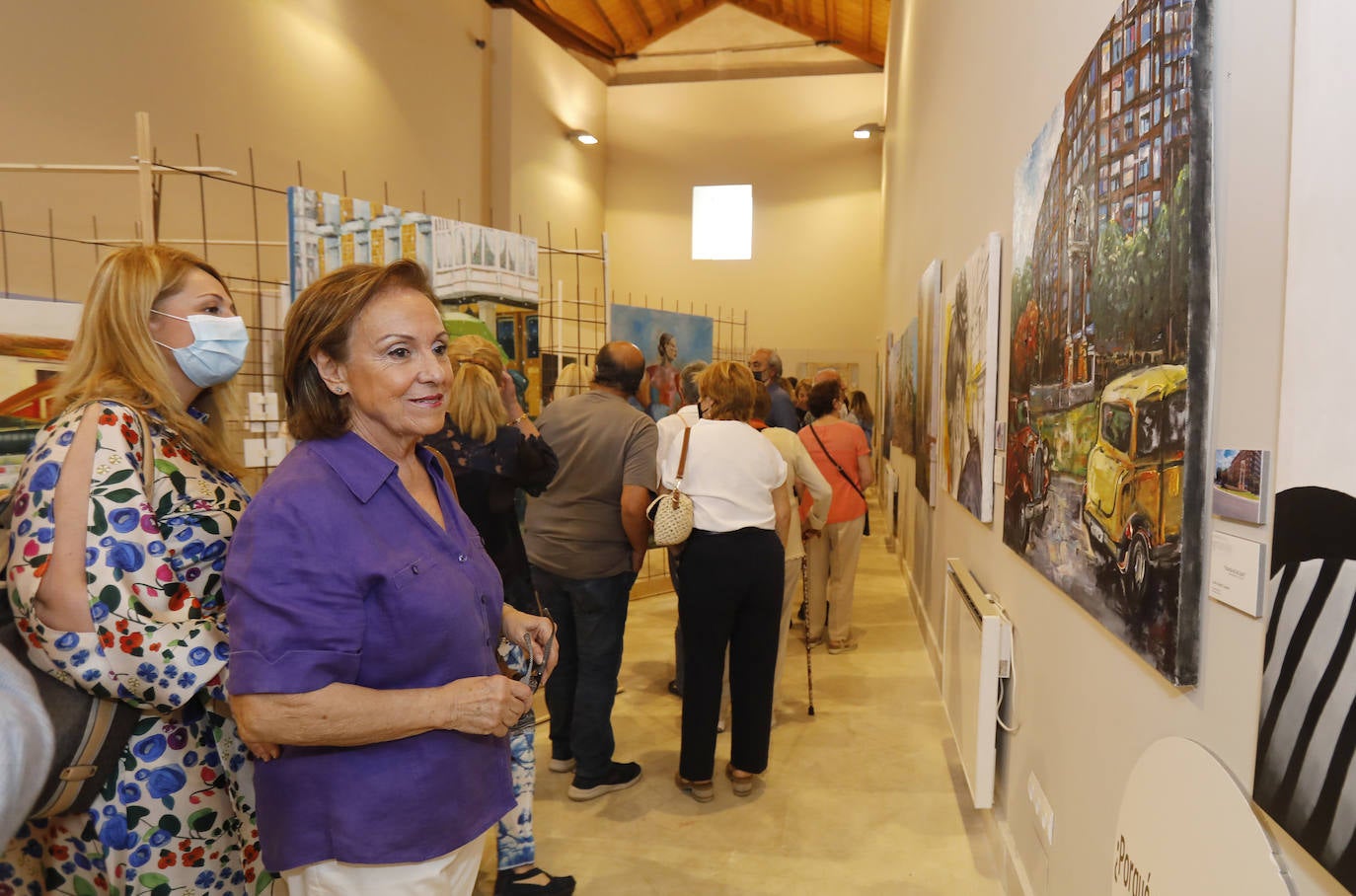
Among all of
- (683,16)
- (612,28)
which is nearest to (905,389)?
(612,28)

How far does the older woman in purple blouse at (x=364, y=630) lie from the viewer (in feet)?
4.22

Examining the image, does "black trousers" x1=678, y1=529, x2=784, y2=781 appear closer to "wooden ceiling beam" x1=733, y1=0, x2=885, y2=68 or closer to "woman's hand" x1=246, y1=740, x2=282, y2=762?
"woman's hand" x1=246, y1=740, x2=282, y2=762

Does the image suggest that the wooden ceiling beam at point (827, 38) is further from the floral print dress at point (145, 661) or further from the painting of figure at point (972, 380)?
the floral print dress at point (145, 661)

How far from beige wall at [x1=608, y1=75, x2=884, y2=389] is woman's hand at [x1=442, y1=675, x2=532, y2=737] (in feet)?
44.4

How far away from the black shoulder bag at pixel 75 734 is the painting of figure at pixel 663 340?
294 inches

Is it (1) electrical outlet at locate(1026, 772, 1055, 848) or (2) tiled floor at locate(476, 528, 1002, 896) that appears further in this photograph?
(2) tiled floor at locate(476, 528, 1002, 896)

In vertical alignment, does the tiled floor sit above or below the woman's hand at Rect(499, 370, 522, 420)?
below

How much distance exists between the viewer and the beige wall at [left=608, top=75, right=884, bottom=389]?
14516mm

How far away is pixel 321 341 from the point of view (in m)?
1.45

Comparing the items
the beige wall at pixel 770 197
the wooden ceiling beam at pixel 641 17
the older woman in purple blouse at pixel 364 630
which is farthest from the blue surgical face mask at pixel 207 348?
the wooden ceiling beam at pixel 641 17

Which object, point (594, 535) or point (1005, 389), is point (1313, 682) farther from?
point (594, 535)

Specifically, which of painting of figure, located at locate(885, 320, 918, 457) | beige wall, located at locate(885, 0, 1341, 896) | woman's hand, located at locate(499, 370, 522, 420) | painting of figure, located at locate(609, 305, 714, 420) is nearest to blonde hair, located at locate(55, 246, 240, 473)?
woman's hand, located at locate(499, 370, 522, 420)

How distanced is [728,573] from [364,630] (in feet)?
7.23

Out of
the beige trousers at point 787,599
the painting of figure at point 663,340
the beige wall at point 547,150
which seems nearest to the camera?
the beige trousers at point 787,599
